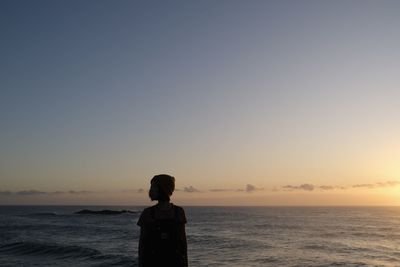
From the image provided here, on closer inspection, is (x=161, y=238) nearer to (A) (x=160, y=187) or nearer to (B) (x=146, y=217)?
(B) (x=146, y=217)

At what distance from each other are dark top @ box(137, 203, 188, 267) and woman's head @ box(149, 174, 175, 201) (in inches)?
4.5

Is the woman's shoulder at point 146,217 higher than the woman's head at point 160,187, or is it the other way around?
the woman's head at point 160,187

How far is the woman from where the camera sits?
4.30 metres

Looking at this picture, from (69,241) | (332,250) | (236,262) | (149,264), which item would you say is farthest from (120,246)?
(149,264)

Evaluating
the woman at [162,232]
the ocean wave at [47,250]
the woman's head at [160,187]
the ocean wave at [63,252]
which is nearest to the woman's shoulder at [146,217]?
the woman at [162,232]

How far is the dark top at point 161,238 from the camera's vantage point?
4.30 m

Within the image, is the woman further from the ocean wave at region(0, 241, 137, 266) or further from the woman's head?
the ocean wave at region(0, 241, 137, 266)

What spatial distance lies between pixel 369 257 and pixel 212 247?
11771mm

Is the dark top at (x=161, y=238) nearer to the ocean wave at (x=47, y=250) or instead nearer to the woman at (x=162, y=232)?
the woman at (x=162, y=232)

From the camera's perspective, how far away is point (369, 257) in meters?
33.4

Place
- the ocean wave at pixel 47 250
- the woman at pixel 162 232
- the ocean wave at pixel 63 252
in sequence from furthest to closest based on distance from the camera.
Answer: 1. the ocean wave at pixel 47 250
2. the ocean wave at pixel 63 252
3. the woman at pixel 162 232

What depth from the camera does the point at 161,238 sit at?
4.30 m

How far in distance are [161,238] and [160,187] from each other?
1.49ft

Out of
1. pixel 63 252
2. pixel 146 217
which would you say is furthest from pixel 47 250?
pixel 146 217
